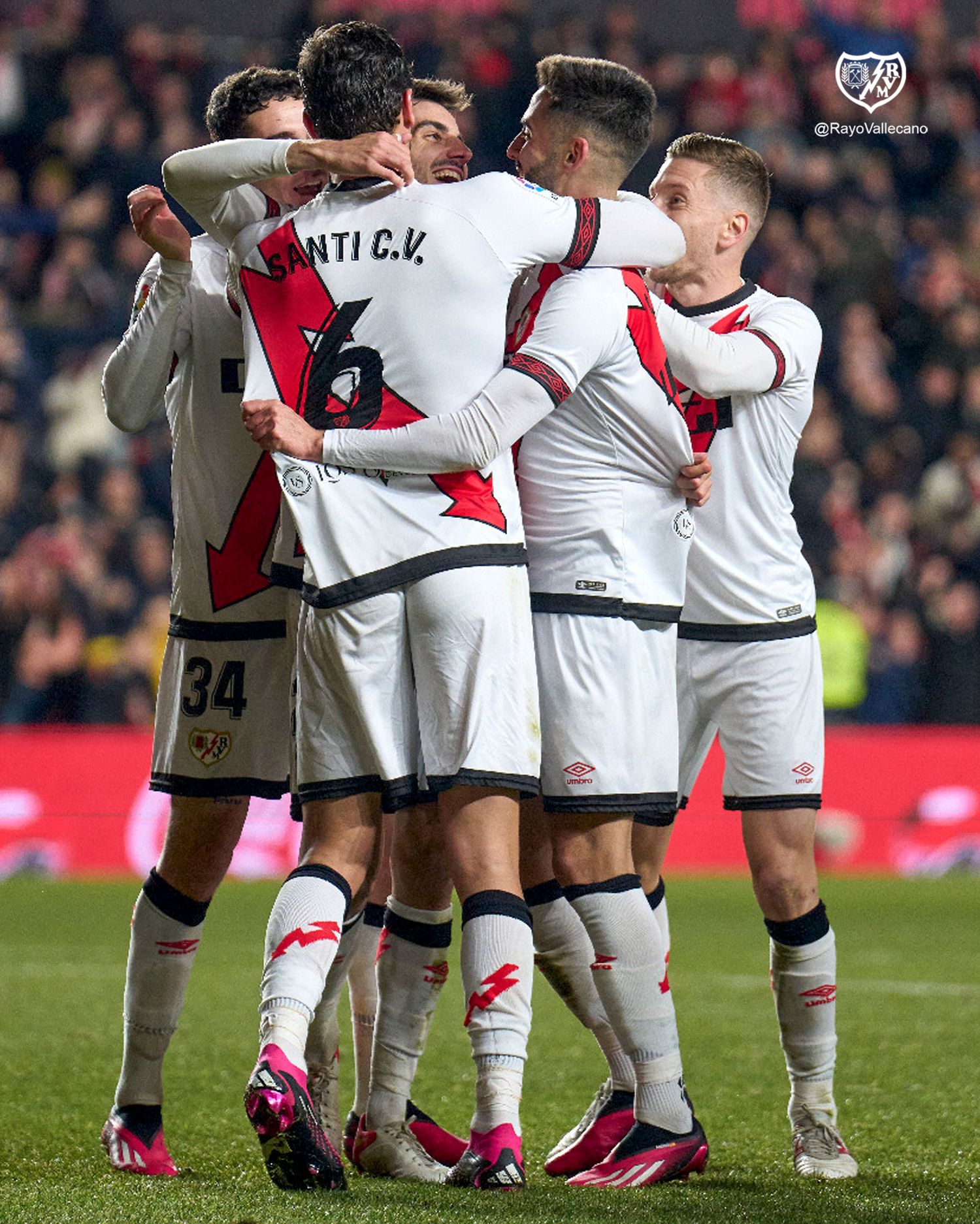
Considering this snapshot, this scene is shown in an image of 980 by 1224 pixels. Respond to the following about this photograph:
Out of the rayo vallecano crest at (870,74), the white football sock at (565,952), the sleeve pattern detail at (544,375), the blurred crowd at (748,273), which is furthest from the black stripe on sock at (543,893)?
the rayo vallecano crest at (870,74)

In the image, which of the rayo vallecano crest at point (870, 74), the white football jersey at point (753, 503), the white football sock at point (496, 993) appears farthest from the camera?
the rayo vallecano crest at point (870, 74)

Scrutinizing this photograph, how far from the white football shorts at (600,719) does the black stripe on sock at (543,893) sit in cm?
55

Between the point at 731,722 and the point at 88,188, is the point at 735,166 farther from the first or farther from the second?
the point at 88,188

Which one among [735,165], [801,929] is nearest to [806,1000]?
[801,929]

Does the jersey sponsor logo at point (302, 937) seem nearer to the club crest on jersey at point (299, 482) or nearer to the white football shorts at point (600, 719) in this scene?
the white football shorts at point (600, 719)

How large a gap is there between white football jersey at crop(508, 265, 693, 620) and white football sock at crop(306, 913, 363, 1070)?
785mm

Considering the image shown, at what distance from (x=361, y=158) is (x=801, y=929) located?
1.94 m

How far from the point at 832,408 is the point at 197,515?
10734 millimetres

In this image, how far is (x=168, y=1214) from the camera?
2.98m

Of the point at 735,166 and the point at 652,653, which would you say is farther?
the point at 735,166

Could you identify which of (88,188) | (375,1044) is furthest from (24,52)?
(375,1044)

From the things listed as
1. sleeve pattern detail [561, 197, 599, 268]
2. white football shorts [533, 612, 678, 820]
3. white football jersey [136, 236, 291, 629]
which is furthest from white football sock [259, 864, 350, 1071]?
sleeve pattern detail [561, 197, 599, 268]

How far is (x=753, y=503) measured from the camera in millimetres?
4176

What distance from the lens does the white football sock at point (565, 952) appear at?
4.16m
